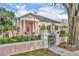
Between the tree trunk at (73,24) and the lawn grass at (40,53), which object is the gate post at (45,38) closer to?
the lawn grass at (40,53)

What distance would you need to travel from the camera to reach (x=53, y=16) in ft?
5.53

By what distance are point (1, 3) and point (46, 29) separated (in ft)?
1.50

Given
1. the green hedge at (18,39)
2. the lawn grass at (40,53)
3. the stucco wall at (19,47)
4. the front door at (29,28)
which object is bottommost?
the lawn grass at (40,53)

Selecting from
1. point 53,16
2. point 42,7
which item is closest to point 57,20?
point 53,16

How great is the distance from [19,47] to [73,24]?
0.52 m

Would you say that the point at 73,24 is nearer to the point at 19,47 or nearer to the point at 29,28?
the point at 29,28

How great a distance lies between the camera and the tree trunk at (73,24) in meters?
1.67

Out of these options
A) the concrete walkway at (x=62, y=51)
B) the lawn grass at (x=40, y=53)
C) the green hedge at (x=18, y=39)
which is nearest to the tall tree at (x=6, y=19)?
the green hedge at (x=18, y=39)

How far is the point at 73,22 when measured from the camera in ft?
5.49

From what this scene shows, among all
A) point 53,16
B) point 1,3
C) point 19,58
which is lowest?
point 19,58

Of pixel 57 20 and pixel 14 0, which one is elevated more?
pixel 14 0

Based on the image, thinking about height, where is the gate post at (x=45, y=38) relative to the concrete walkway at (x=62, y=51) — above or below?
above

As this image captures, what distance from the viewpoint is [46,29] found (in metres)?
1.68

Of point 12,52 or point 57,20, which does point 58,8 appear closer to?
point 57,20
